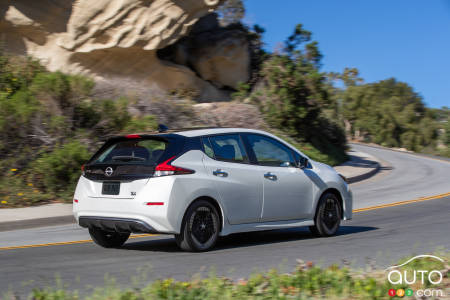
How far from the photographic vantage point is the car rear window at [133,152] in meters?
7.63

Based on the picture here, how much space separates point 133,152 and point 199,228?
1.27m

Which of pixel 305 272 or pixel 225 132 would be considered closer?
pixel 305 272

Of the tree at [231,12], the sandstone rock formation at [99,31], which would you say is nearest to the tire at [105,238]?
the sandstone rock formation at [99,31]

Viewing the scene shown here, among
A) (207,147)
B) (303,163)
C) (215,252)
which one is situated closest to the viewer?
(215,252)

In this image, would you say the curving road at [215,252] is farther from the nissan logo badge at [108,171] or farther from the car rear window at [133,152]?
the car rear window at [133,152]

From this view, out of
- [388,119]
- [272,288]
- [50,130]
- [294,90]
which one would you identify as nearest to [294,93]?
[294,90]

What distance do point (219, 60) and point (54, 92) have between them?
13.2 meters

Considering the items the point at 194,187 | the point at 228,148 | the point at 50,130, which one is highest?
the point at 50,130

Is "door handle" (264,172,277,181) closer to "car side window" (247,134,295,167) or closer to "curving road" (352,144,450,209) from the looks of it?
"car side window" (247,134,295,167)

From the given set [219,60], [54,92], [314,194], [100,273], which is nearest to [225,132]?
[314,194]

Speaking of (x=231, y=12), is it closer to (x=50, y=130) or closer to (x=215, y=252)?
(x=50, y=130)

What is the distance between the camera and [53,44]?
2434 cm

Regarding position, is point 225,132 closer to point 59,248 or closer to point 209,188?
point 209,188

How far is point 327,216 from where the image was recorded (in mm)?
9453
